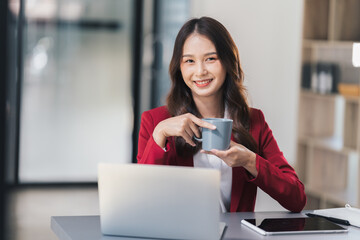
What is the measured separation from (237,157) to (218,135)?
0.53 feet

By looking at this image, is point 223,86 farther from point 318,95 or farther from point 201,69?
point 318,95

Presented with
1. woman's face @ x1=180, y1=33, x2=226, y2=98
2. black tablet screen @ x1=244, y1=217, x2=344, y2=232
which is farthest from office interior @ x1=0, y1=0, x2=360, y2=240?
black tablet screen @ x1=244, y1=217, x2=344, y2=232

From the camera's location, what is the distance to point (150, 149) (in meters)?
1.88

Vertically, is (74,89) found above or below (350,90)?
below

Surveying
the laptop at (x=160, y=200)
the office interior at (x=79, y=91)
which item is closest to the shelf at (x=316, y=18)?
the office interior at (x=79, y=91)

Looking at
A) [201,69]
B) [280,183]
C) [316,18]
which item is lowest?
[280,183]

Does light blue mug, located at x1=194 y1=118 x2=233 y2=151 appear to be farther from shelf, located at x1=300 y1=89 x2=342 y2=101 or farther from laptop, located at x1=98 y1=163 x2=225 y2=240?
shelf, located at x1=300 y1=89 x2=342 y2=101

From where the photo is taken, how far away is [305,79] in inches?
167

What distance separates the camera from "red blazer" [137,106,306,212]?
184 centimetres

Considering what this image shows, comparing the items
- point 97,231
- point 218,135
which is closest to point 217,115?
point 218,135

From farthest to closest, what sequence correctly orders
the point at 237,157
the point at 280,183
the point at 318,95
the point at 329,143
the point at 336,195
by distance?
the point at 318,95
the point at 329,143
the point at 336,195
the point at 280,183
the point at 237,157

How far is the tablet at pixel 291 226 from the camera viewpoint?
1513mm

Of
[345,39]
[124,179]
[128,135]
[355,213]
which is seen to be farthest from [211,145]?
[128,135]

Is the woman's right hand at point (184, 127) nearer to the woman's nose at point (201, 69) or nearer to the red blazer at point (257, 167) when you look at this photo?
the red blazer at point (257, 167)
